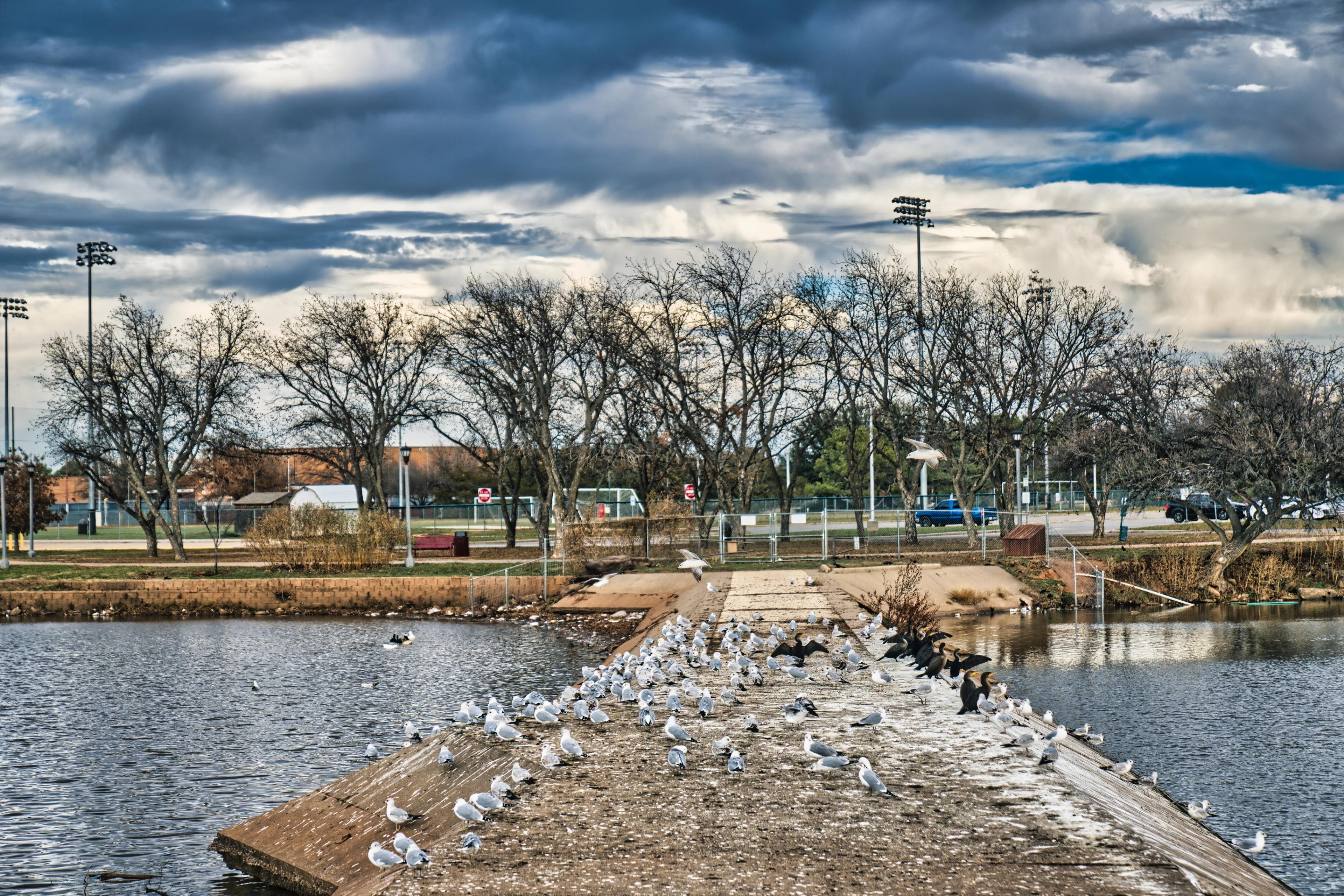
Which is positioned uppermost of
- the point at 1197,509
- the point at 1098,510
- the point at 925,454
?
the point at 925,454

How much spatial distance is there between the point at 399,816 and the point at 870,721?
4.63 metres

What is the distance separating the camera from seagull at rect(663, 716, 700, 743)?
1011cm

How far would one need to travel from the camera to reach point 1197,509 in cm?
3294

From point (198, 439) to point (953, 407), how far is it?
1261 inches

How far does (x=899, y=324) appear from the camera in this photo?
45.3 m

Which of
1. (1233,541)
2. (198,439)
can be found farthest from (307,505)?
(1233,541)

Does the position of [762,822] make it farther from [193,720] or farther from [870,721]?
[193,720]

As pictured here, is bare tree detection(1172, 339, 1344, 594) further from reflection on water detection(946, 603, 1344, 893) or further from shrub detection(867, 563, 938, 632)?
shrub detection(867, 563, 938, 632)

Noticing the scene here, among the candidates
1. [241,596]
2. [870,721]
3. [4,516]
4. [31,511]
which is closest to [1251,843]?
[870,721]

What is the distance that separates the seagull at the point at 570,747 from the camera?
987cm

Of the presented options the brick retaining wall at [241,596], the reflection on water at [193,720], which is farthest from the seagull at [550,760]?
the brick retaining wall at [241,596]

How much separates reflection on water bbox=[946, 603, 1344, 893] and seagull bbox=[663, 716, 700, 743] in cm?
502

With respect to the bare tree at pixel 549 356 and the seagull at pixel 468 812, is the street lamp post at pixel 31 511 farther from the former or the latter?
the seagull at pixel 468 812

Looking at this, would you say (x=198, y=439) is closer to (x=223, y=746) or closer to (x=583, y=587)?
(x=583, y=587)
